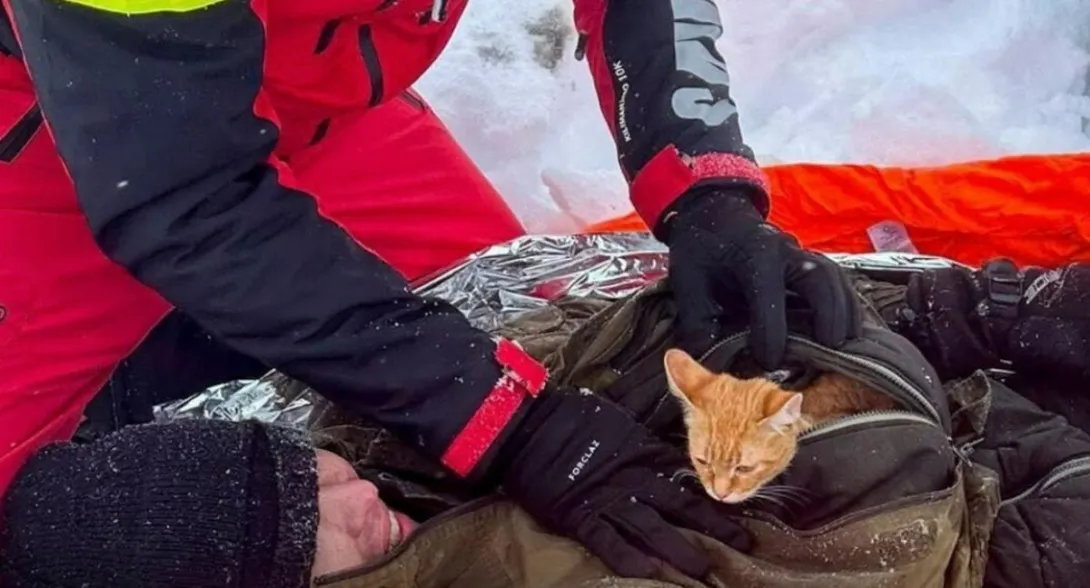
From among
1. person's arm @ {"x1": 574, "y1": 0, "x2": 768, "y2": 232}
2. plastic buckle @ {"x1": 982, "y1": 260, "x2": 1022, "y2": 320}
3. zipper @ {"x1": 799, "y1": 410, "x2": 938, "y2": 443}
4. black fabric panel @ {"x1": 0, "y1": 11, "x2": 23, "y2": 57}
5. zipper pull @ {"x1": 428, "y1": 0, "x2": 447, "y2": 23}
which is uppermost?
black fabric panel @ {"x1": 0, "y1": 11, "x2": 23, "y2": 57}

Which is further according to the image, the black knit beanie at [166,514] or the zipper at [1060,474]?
the zipper at [1060,474]

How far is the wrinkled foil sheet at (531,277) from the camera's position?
152cm

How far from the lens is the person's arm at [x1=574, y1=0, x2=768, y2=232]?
135cm

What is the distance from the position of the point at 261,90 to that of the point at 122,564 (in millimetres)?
397

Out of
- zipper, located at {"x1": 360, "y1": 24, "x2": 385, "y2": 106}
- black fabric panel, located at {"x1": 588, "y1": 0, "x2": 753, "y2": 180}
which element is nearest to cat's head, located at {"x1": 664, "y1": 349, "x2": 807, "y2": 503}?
black fabric panel, located at {"x1": 588, "y1": 0, "x2": 753, "y2": 180}

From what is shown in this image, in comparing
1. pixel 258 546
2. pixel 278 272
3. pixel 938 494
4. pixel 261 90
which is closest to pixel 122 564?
pixel 258 546

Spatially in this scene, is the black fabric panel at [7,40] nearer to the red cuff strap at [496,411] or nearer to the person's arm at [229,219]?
the person's arm at [229,219]

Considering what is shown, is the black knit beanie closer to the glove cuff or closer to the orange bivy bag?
the glove cuff

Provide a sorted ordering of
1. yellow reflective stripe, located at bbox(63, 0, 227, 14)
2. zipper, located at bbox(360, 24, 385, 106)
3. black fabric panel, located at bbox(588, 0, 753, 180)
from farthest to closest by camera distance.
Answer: black fabric panel, located at bbox(588, 0, 753, 180)
zipper, located at bbox(360, 24, 385, 106)
yellow reflective stripe, located at bbox(63, 0, 227, 14)

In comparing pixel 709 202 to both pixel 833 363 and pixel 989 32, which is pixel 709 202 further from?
pixel 989 32

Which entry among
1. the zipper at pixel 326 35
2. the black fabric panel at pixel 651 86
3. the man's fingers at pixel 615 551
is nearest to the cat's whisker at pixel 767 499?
the man's fingers at pixel 615 551

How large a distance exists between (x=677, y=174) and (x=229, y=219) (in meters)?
0.54

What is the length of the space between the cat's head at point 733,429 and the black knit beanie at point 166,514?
0.32 m

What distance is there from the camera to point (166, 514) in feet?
3.12
